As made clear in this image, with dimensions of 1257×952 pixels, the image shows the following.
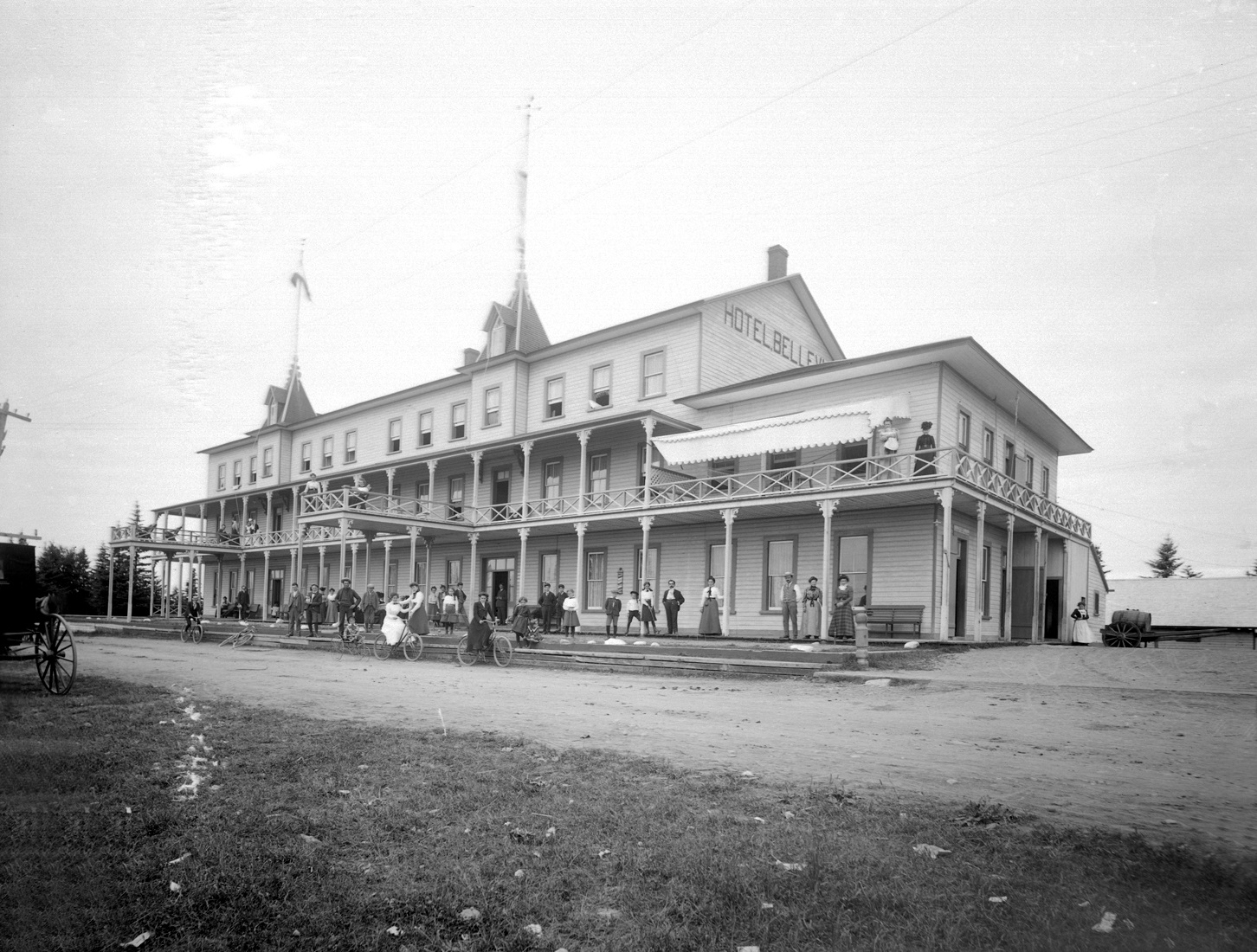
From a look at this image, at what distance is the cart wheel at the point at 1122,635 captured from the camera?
24406mm

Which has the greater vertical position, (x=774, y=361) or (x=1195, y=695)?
(x=774, y=361)

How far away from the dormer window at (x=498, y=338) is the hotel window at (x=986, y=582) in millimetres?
21327

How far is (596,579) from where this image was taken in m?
33.2

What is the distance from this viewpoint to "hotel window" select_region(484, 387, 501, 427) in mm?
37812

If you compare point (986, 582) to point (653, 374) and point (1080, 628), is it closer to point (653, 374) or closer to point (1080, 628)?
point (1080, 628)

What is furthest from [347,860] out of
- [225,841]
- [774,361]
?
[774,361]

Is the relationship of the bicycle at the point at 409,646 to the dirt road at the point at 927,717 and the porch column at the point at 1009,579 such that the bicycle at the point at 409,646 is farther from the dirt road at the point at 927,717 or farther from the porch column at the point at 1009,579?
the porch column at the point at 1009,579

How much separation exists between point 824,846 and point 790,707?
23.7 ft

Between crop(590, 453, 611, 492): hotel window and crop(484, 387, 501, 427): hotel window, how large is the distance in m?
5.98

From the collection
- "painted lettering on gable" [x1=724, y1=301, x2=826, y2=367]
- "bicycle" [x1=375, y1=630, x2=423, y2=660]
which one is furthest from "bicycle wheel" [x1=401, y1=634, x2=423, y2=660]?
"painted lettering on gable" [x1=724, y1=301, x2=826, y2=367]

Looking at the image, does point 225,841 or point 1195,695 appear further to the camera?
point 1195,695

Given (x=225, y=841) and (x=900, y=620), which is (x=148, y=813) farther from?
(x=900, y=620)

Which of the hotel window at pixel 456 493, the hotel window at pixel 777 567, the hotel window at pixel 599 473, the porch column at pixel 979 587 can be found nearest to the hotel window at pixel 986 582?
the porch column at pixel 979 587

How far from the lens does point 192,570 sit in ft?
153
